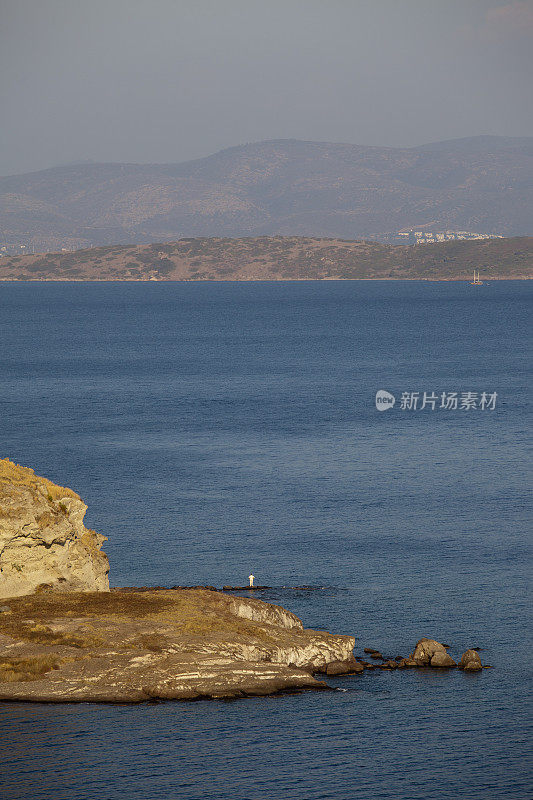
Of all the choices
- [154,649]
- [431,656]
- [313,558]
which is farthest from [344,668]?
[313,558]

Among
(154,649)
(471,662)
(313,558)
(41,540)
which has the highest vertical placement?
(41,540)

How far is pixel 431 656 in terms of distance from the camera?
214 feet

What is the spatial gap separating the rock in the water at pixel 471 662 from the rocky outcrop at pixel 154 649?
6483 mm

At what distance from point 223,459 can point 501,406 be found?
5238 centimetres

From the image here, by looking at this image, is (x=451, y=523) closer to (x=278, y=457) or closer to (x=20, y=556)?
(x=278, y=457)

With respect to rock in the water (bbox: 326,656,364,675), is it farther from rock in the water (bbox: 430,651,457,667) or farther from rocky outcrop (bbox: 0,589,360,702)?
rock in the water (bbox: 430,651,457,667)

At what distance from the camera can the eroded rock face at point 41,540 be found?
67.2m

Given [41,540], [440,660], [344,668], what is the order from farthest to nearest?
[41,540], [440,660], [344,668]

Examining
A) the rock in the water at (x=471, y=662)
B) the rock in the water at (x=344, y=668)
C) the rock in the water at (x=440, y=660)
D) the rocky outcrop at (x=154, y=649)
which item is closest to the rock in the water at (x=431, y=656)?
the rock in the water at (x=440, y=660)

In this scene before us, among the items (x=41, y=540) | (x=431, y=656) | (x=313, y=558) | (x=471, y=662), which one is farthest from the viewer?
(x=313, y=558)

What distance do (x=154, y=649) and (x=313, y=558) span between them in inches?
1064

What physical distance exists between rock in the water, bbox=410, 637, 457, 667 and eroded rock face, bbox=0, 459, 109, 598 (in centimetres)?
2082

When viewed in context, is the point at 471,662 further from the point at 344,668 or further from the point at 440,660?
the point at 344,668

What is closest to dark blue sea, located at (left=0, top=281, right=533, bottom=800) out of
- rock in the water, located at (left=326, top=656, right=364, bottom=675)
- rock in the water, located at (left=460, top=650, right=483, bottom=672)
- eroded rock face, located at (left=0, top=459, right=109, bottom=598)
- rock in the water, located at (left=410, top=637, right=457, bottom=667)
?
rock in the water, located at (left=460, top=650, right=483, bottom=672)
